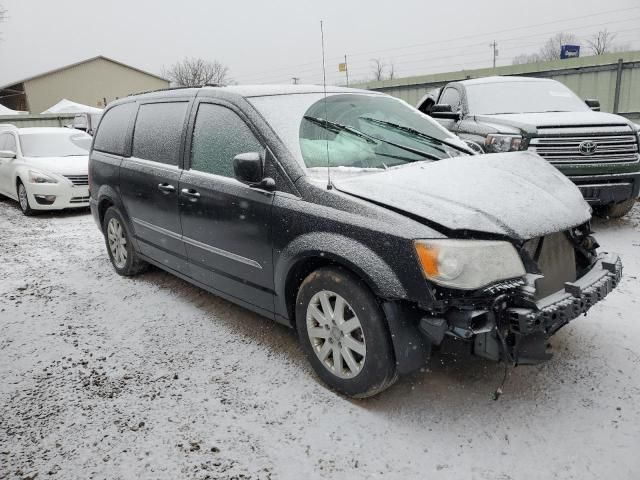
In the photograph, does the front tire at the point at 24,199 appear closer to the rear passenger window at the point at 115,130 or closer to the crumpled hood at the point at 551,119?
the rear passenger window at the point at 115,130

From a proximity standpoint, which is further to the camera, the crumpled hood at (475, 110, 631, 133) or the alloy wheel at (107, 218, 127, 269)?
the crumpled hood at (475, 110, 631, 133)

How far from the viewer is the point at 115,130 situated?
15.9 feet

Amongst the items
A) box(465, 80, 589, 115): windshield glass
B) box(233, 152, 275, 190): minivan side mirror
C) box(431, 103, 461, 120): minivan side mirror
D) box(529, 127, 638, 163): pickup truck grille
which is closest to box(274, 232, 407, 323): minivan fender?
box(233, 152, 275, 190): minivan side mirror

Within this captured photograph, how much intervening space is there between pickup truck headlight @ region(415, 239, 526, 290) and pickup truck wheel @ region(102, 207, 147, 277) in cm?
337

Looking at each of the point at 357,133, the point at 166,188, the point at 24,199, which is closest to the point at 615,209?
the point at 357,133

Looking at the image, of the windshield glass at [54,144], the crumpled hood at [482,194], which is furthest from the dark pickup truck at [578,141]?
the windshield glass at [54,144]

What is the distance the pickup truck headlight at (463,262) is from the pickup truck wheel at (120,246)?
337 centimetres

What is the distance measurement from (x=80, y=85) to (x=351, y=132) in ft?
162

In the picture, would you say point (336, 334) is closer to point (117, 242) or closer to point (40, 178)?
point (117, 242)

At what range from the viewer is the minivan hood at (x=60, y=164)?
27.8ft

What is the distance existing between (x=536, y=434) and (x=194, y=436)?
1722 millimetres

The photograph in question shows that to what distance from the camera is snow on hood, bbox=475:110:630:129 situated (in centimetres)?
575

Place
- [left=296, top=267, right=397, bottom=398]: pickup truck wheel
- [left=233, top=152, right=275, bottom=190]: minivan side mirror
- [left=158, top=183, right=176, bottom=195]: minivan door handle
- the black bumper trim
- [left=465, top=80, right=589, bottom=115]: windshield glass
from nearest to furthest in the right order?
the black bumper trim → [left=296, top=267, right=397, bottom=398]: pickup truck wheel → [left=233, top=152, right=275, bottom=190]: minivan side mirror → [left=158, top=183, right=176, bottom=195]: minivan door handle → [left=465, top=80, right=589, bottom=115]: windshield glass

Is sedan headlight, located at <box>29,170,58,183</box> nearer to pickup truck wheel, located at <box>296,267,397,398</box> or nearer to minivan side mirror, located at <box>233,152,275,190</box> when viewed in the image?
minivan side mirror, located at <box>233,152,275,190</box>
